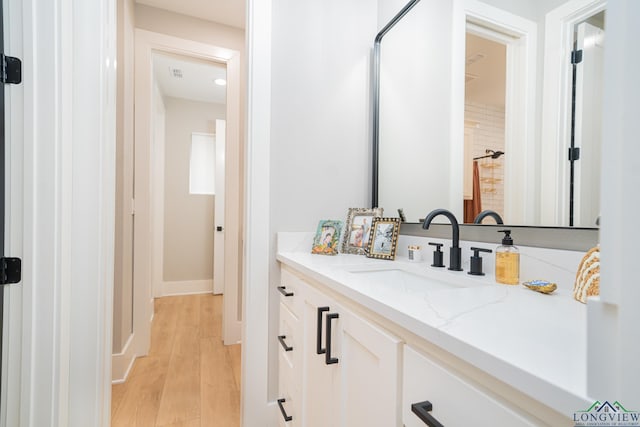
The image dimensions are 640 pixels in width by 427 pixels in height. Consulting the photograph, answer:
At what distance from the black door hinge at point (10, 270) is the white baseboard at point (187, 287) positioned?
3054 mm

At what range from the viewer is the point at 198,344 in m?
2.45

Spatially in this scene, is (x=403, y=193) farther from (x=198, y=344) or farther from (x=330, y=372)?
(x=198, y=344)

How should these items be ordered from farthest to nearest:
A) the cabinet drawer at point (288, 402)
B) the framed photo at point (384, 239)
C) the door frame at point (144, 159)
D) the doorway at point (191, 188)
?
the doorway at point (191, 188) < the door frame at point (144, 159) < the framed photo at point (384, 239) < the cabinet drawer at point (288, 402)

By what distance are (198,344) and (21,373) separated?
154 cm

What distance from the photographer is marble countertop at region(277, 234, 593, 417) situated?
1.08 feet

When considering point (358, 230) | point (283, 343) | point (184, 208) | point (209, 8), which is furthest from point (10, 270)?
point (184, 208)

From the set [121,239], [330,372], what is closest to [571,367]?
[330,372]

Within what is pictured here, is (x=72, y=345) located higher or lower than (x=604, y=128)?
lower

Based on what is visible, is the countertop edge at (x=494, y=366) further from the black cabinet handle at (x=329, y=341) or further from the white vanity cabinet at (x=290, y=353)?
the white vanity cabinet at (x=290, y=353)

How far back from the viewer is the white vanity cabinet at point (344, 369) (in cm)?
59

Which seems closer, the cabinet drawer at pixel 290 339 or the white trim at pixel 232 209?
the cabinet drawer at pixel 290 339

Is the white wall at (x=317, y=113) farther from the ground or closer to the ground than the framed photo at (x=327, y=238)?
farther from the ground

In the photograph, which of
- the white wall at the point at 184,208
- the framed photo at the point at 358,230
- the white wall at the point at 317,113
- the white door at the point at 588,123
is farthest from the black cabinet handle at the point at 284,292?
the white wall at the point at 184,208

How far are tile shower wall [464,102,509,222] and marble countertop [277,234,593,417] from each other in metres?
0.30
